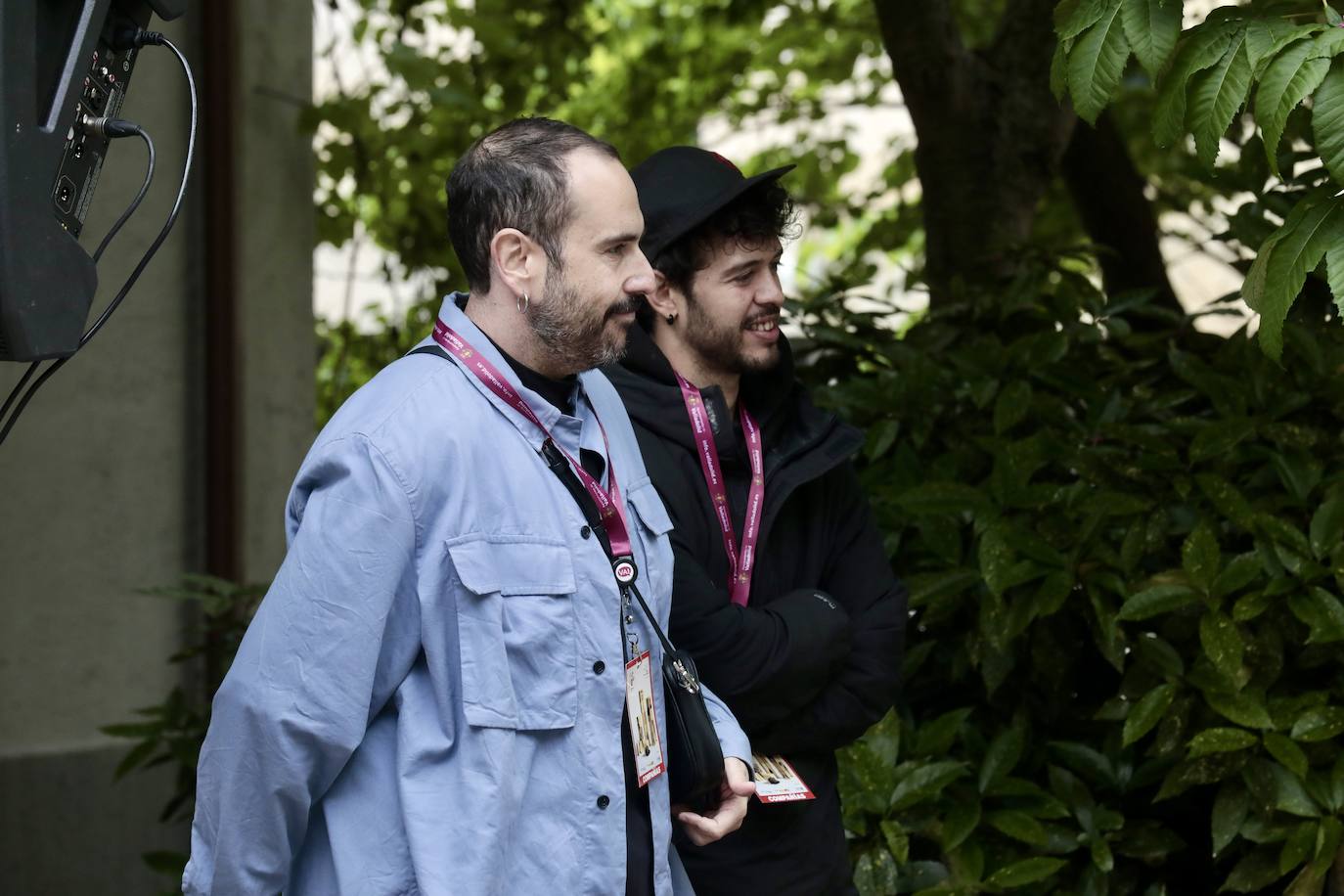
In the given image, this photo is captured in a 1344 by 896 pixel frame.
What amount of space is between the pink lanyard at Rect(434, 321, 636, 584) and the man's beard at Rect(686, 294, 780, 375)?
549 millimetres

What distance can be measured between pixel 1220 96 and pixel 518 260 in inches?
40.7

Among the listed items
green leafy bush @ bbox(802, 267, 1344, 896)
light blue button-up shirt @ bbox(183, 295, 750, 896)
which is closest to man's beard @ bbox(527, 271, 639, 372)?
light blue button-up shirt @ bbox(183, 295, 750, 896)

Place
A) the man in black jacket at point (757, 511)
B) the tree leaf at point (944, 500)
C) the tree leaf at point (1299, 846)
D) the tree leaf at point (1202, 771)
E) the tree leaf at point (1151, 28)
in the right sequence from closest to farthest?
1. the tree leaf at point (1151, 28)
2. the man in black jacket at point (757, 511)
3. the tree leaf at point (1299, 846)
4. the tree leaf at point (1202, 771)
5. the tree leaf at point (944, 500)

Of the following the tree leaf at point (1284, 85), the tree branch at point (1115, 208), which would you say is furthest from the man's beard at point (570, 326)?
the tree branch at point (1115, 208)

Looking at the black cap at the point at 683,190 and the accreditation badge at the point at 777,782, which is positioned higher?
the black cap at the point at 683,190

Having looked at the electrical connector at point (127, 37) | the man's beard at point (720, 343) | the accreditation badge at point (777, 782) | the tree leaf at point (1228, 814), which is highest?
the electrical connector at point (127, 37)

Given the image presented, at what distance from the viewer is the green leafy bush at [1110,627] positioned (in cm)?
322

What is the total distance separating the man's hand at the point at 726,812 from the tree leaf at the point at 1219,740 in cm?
140

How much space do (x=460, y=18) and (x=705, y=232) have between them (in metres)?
3.39

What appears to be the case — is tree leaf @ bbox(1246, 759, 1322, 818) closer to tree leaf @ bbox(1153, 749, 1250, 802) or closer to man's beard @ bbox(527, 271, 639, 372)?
tree leaf @ bbox(1153, 749, 1250, 802)

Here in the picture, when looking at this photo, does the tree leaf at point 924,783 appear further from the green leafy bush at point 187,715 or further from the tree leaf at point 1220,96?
the green leafy bush at point 187,715

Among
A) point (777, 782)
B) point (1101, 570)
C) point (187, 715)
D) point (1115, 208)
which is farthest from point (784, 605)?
point (1115, 208)

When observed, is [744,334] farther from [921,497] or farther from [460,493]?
[921,497]

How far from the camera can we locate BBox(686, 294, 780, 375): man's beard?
2.54 m
